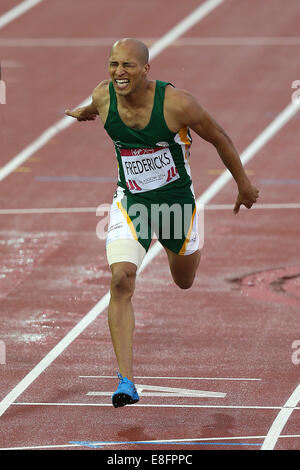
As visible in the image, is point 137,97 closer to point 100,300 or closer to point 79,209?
point 100,300

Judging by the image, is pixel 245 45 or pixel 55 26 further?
pixel 55 26

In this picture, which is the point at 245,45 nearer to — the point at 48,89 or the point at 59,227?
the point at 48,89

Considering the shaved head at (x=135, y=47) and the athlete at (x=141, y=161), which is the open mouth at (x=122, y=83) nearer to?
the athlete at (x=141, y=161)

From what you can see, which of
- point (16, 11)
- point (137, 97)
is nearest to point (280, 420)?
point (137, 97)

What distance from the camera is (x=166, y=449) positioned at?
7.89 metres

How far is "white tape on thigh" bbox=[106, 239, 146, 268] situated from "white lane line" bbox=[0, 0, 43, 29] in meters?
17.2

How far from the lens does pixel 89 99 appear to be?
2042 cm

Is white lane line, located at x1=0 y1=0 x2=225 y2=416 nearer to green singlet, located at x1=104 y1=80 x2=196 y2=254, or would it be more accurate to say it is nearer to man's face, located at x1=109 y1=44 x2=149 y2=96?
green singlet, located at x1=104 y1=80 x2=196 y2=254

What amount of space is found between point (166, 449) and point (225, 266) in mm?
5649

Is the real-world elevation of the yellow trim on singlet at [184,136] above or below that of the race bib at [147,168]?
above

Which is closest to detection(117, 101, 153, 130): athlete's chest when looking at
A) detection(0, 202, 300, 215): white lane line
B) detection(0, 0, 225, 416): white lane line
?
detection(0, 0, 225, 416): white lane line

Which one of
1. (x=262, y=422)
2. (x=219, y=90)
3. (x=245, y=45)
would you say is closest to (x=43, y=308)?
(x=262, y=422)

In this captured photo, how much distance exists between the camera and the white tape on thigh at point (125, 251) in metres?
8.66

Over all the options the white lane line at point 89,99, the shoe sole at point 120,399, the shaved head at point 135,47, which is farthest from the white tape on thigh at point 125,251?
the white lane line at point 89,99
